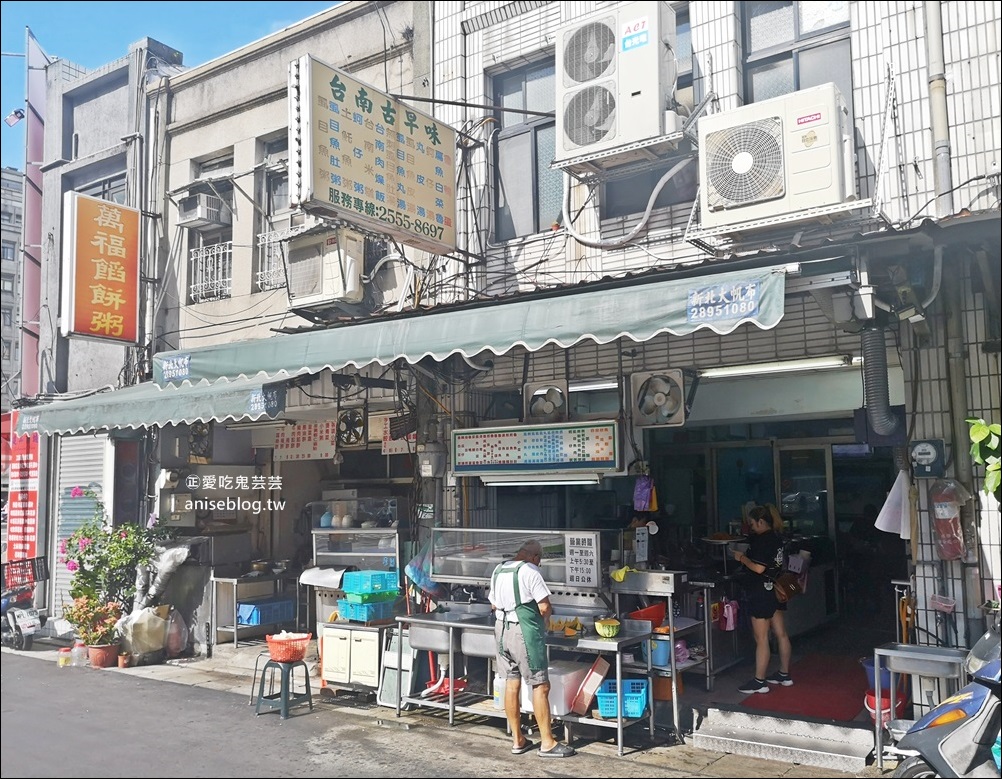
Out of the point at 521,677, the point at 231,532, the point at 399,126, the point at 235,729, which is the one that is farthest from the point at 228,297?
the point at 521,677

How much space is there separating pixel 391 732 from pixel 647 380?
4260 mm

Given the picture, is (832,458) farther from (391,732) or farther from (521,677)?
(391,732)

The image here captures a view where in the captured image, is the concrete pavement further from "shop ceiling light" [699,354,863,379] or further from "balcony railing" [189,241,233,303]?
"balcony railing" [189,241,233,303]

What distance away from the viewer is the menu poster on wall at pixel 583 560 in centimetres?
822

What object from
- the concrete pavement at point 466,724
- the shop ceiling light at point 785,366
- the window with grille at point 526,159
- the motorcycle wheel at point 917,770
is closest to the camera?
the motorcycle wheel at point 917,770

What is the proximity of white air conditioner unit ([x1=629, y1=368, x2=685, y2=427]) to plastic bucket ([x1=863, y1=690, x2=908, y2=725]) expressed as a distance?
2975 mm

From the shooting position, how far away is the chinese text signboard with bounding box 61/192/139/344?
12484 mm

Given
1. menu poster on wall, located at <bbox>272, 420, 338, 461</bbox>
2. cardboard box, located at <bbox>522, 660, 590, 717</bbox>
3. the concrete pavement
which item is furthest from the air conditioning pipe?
menu poster on wall, located at <bbox>272, 420, 338, 461</bbox>

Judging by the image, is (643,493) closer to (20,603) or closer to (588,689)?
(588,689)

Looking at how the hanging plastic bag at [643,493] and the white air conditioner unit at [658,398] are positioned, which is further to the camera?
the hanging plastic bag at [643,493]

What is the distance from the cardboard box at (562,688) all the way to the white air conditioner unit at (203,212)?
29.5ft

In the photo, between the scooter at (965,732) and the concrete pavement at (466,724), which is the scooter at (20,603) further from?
the scooter at (965,732)

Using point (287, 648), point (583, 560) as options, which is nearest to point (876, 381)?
point (583, 560)

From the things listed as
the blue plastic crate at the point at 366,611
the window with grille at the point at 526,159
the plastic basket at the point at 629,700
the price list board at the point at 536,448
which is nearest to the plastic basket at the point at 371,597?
the blue plastic crate at the point at 366,611
